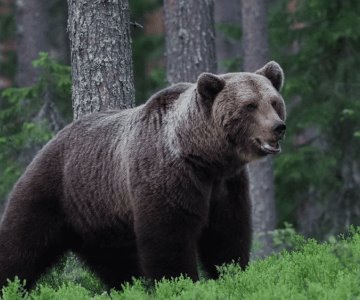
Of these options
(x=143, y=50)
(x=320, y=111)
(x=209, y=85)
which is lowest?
(x=320, y=111)

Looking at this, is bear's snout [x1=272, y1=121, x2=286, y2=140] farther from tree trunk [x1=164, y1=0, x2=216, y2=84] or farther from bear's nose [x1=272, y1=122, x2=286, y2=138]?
tree trunk [x1=164, y1=0, x2=216, y2=84]

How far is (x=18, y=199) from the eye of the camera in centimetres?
827

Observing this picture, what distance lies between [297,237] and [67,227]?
204 cm

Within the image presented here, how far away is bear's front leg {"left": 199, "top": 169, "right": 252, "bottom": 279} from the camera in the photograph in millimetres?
7555

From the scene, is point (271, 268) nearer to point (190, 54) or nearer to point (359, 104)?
point (190, 54)

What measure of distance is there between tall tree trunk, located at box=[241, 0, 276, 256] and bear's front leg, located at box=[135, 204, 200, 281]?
9.41 metres

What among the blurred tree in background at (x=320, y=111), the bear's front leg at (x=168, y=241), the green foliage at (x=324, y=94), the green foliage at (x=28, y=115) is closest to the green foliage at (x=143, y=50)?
the blurred tree in background at (x=320, y=111)

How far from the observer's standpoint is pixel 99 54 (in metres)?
9.39

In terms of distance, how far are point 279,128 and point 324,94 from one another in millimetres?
9839

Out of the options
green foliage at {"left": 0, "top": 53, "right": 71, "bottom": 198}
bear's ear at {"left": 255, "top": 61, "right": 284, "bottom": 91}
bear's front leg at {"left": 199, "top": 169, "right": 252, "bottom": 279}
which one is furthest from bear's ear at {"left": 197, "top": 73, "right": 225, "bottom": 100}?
green foliage at {"left": 0, "top": 53, "right": 71, "bottom": 198}

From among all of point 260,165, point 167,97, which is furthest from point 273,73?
point 260,165

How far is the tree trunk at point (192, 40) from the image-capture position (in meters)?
12.9

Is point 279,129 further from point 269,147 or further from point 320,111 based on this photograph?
point 320,111

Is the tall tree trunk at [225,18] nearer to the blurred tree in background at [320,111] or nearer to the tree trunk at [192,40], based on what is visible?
the blurred tree in background at [320,111]
